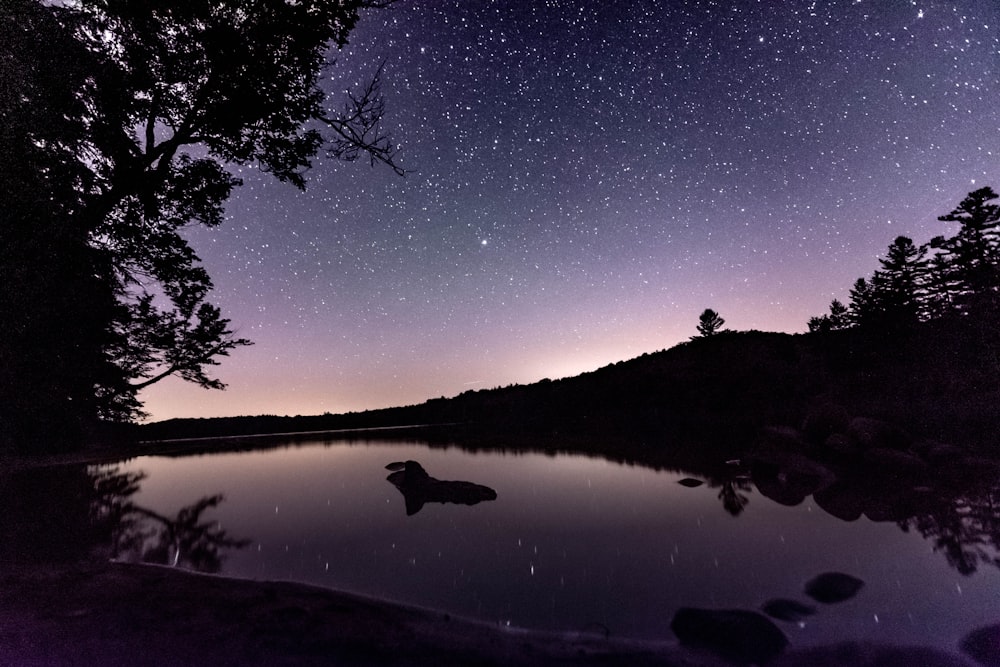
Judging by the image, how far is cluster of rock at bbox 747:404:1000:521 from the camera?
12.4 m

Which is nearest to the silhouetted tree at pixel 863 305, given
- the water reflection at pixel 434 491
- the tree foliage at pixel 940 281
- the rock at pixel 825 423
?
the tree foliage at pixel 940 281

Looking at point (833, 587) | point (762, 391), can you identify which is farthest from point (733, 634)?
point (762, 391)

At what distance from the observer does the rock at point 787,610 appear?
583 cm

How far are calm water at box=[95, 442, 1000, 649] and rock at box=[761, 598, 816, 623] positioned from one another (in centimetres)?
14

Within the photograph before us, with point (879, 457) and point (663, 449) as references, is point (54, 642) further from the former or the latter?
point (663, 449)

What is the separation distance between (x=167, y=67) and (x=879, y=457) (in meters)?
25.9

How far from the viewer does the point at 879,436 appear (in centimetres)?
1895

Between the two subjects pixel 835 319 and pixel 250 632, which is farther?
pixel 835 319

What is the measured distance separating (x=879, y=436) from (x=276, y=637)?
23603 millimetres

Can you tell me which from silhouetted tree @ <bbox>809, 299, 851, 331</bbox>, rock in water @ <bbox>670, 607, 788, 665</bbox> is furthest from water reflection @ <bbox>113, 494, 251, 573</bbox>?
silhouetted tree @ <bbox>809, 299, 851, 331</bbox>

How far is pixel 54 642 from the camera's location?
177 inches

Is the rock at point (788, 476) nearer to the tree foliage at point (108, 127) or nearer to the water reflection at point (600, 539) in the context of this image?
the water reflection at point (600, 539)

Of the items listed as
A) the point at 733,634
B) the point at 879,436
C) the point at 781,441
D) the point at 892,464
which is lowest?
the point at 892,464

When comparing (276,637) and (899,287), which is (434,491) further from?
(899,287)
